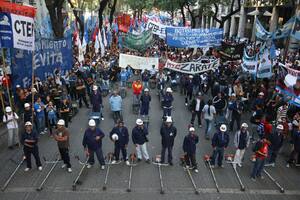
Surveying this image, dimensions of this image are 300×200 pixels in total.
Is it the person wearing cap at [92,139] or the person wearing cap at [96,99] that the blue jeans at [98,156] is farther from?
the person wearing cap at [96,99]

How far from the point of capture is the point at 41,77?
14516 mm

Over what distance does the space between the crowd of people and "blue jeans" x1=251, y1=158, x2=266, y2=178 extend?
0.02 metres

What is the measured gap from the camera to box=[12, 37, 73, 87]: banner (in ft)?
42.4

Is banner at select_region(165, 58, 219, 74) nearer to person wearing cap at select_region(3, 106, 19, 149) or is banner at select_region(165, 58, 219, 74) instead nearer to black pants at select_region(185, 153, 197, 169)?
black pants at select_region(185, 153, 197, 169)

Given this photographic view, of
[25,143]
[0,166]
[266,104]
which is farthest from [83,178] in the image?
[266,104]

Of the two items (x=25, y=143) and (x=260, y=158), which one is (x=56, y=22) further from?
(x=260, y=158)

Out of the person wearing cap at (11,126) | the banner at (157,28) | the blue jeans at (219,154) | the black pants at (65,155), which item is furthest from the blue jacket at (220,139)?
the banner at (157,28)

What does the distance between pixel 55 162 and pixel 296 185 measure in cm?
729

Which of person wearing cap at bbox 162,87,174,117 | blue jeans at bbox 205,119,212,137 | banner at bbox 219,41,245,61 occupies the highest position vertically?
banner at bbox 219,41,245,61

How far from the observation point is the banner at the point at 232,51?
64.1ft

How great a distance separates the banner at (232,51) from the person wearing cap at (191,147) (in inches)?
443

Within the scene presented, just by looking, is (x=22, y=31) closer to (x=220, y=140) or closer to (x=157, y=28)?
(x=220, y=140)

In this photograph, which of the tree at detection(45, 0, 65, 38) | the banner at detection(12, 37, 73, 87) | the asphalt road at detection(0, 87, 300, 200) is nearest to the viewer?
the asphalt road at detection(0, 87, 300, 200)

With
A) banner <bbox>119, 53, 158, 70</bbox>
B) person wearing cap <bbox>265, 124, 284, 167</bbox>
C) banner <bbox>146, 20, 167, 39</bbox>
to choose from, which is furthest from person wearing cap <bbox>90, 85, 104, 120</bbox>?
banner <bbox>146, 20, 167, 39</bbox>
